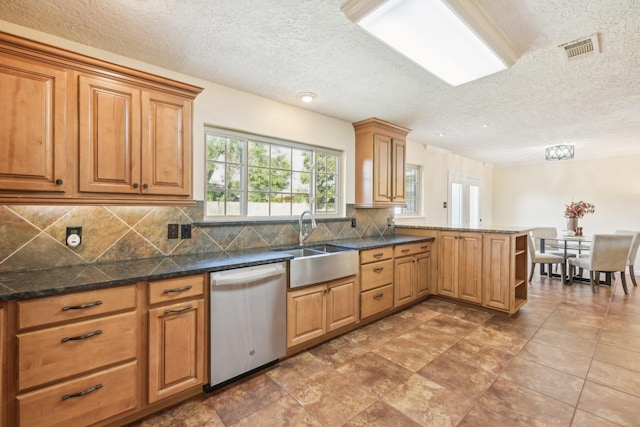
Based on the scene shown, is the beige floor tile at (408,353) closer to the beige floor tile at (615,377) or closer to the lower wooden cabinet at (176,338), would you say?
the beige floor tile at (615,377)

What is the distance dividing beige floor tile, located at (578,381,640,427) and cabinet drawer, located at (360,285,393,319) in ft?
5.47

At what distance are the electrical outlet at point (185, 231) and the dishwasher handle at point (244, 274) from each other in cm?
63

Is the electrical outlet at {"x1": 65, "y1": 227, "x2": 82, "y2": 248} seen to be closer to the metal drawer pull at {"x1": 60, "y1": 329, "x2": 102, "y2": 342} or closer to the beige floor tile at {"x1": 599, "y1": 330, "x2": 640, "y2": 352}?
the metal drawer pull at {"x1": 60, "y1": 329, "x2": 102, "y2": 342}

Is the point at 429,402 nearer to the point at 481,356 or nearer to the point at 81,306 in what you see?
the point at 481,356

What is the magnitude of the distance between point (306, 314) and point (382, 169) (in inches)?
81.8

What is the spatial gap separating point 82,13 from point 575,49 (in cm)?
312

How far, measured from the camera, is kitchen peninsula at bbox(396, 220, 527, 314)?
10.8 feet

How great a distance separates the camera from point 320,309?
2615 mm

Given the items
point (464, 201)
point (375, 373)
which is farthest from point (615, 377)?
point (464, 201)

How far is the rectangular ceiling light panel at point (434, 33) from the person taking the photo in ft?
4.97

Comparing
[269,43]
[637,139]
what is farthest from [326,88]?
[637,139]

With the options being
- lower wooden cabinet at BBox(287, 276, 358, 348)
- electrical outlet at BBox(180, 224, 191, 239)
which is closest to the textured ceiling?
electrical outlet at BBox(180, 224, 191, 239)

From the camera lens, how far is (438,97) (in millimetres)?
2906

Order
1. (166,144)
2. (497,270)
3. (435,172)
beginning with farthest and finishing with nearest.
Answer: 1. (435,172)
2. (497,270)
3. (166,144)
